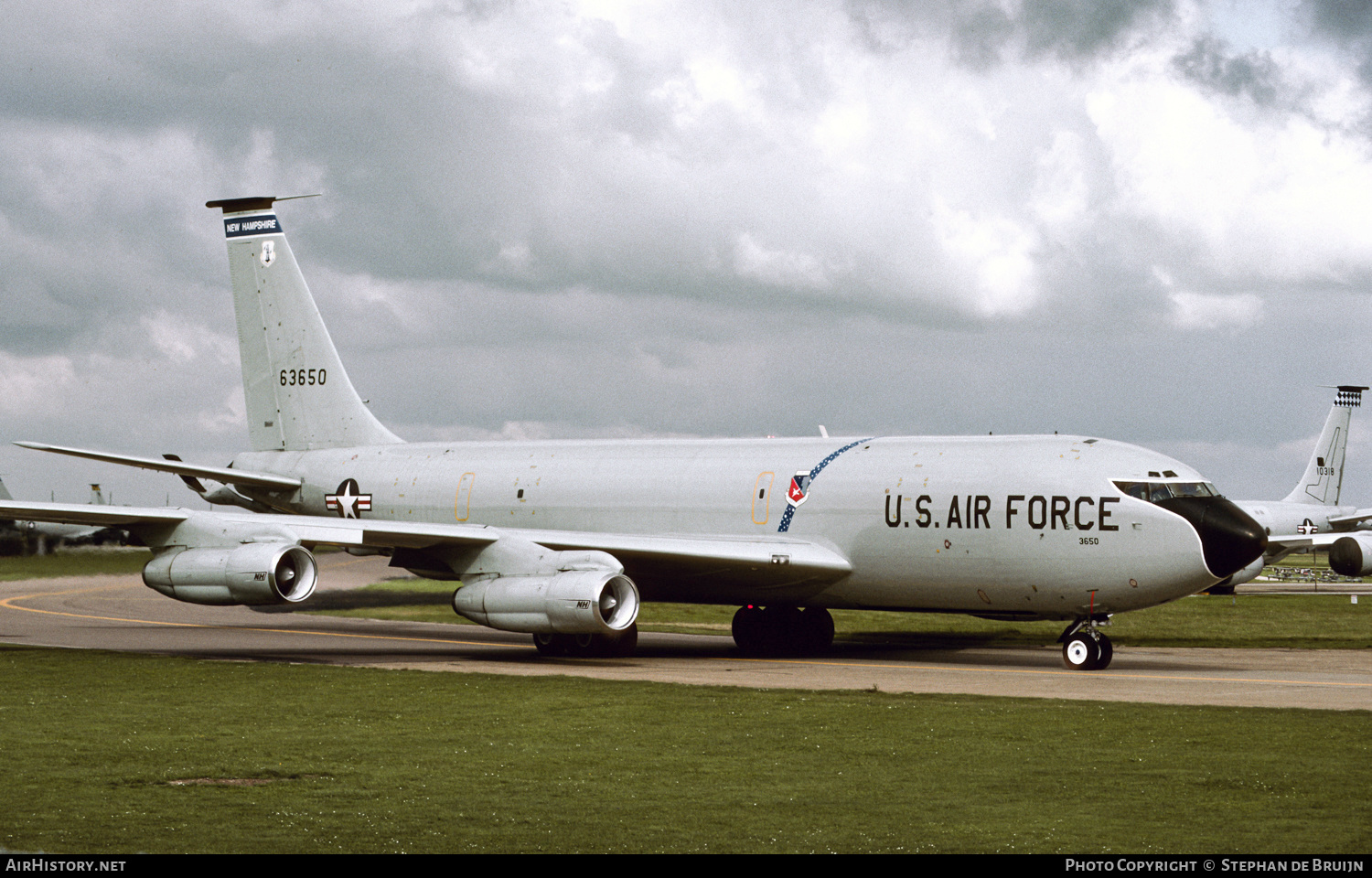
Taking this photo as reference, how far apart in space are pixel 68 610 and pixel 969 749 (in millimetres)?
33426

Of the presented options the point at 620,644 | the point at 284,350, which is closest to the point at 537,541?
the point at 620,644

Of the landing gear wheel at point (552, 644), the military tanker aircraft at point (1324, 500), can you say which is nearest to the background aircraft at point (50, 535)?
the landing gear wheel at point (552, 644)

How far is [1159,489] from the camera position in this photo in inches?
955

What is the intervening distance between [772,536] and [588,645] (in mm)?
4101

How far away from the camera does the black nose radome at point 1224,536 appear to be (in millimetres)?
23500

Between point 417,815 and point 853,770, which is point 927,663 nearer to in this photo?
point 853,770

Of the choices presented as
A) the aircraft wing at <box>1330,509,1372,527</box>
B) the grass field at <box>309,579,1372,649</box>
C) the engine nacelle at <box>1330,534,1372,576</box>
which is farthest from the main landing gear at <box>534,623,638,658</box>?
the aircraft wing at <box>1330,509,1372,527</box>

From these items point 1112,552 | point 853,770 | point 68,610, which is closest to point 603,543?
point 1112,552

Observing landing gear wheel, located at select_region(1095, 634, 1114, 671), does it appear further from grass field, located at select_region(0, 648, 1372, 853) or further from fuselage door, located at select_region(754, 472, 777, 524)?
fuselage door, located at select_region(754, 472, 777, 524)

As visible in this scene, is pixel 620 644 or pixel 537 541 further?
pixel 620 644

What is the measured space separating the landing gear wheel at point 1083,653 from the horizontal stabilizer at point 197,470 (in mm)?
19624

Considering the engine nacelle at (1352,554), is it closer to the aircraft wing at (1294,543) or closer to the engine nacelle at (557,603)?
the aircraft wing at (1294,543)

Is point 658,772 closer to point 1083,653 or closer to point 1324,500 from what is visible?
point 1083,653

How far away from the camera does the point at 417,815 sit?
35.4 ft
